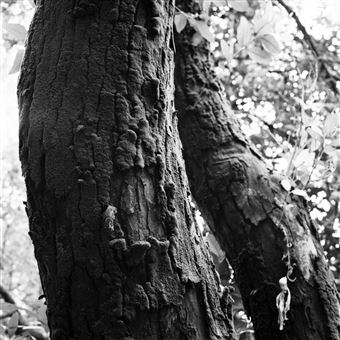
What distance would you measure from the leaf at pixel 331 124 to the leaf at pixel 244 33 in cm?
26

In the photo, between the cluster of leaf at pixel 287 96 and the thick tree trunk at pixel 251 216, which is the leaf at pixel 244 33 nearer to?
the cluster of leaf at pixel 287 96

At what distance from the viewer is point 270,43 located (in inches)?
49.6

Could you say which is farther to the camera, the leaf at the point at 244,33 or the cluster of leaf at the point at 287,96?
the cluster of leaf at the point at 287,96

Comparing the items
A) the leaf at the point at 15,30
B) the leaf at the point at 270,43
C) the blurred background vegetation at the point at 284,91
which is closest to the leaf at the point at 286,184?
the blurred background vegetation at the point at 284,91

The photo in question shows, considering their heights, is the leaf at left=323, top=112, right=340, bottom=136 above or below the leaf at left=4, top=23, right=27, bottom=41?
below

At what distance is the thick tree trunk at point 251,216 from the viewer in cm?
103

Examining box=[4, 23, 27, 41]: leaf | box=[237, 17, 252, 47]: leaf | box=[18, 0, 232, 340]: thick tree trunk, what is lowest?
box=[18, 0, 232, 340]: thick tree trunk

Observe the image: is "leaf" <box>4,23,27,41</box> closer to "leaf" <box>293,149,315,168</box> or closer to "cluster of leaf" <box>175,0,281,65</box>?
"cluster of leaf" <box>175,0,281,65</box>

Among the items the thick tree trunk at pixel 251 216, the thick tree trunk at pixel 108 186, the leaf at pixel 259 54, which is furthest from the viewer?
the leaf at pixel 259 54

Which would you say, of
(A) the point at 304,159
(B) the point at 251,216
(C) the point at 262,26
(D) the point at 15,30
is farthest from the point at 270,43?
(D) the point at 15,30

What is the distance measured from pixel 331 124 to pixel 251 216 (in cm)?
28

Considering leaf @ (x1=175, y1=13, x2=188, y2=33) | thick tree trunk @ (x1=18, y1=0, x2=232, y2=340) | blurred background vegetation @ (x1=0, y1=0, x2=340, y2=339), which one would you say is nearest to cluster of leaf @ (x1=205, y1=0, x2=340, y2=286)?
blurred background vegetation @ (x1=0, y1=0, x2=340, y2=339)

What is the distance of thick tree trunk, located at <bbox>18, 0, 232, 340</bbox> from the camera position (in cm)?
63

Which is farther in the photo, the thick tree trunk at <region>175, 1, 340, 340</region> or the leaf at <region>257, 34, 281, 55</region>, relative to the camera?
the leaf at <region>257, 34, 281, 55</region>
